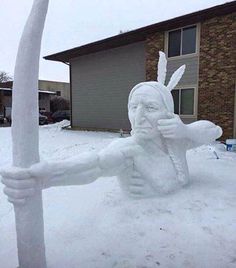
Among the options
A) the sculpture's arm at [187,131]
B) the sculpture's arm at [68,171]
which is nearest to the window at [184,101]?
the sculpture's arm at [187,131]

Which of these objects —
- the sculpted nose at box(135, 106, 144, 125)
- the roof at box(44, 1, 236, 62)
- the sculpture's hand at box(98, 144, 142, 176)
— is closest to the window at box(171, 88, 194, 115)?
the roof at box(44, 1, 236, 62)

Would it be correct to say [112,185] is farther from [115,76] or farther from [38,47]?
[115,76]

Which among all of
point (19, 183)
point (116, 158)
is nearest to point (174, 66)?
point (116, 158)

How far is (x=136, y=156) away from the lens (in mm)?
3014

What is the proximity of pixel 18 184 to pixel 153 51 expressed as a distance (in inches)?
483

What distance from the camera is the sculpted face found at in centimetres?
302

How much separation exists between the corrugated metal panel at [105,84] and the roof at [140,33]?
43cm

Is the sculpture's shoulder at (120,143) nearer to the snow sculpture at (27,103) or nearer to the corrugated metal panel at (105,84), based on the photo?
the snow sculpture at (27,103)

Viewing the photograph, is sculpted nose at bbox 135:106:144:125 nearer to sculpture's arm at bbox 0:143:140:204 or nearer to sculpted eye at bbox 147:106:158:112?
sculpted eye at bbox 147:106:158:112

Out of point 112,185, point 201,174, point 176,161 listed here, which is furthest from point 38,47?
point 201,174

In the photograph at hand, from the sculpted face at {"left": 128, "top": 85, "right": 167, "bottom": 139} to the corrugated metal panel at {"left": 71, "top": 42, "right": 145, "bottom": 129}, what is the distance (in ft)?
36.7

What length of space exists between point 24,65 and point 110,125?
45.6ft

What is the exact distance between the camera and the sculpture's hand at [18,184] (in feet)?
5.32

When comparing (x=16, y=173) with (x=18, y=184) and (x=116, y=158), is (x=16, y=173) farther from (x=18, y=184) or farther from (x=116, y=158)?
(x=116, y=158)
